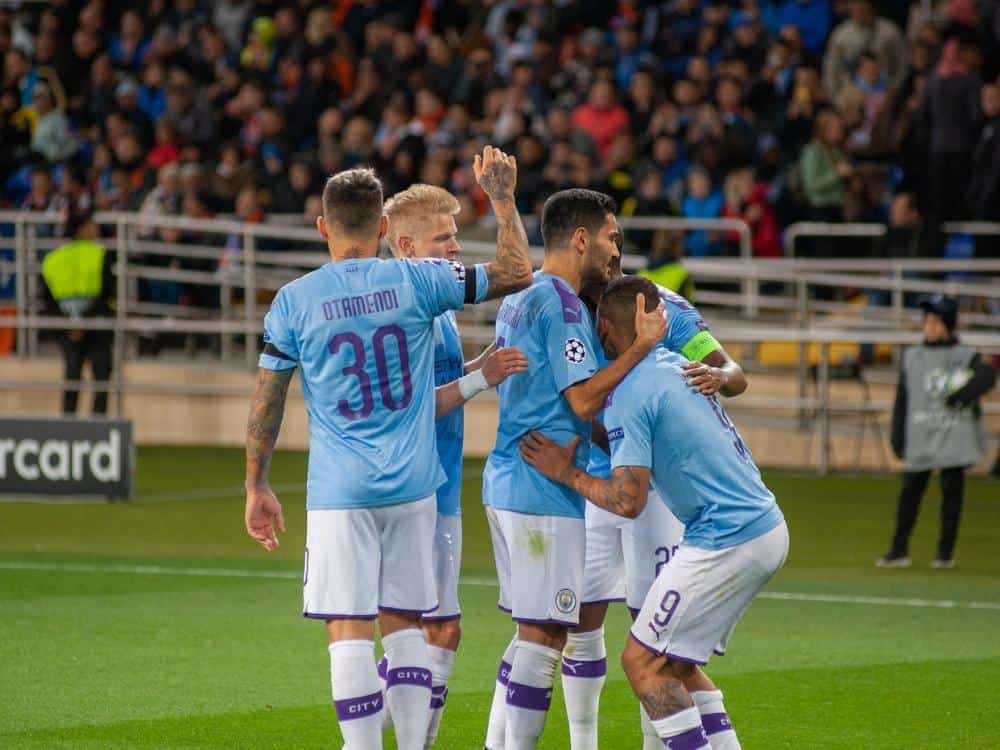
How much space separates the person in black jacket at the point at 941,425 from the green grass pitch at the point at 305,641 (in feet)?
1.14

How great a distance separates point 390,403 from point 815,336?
11.6m

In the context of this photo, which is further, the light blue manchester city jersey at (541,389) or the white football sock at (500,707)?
the white football sock at (500,707)

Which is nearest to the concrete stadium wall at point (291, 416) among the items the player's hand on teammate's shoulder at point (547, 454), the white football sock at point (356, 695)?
the player's hand on teammate's shoulder at point (547, 454)

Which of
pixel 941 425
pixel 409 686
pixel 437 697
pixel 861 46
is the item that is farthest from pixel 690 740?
pixel 861 46

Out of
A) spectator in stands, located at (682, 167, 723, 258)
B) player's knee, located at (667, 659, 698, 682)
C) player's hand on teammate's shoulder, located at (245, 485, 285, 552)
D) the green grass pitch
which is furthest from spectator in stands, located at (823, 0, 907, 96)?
player's hand on teammate's shoulder, located at (245, 485, 285, 552)

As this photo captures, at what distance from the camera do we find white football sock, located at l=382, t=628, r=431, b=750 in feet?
22.3

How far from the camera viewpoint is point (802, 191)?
20438 millimetres

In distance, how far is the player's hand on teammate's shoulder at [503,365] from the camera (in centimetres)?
701

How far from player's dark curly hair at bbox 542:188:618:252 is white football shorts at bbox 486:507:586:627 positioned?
106 centimetres

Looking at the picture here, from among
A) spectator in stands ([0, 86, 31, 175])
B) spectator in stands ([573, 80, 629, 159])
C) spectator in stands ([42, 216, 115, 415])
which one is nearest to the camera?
spectator in stands ([42, 216, 115, 415])

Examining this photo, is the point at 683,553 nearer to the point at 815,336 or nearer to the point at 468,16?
the point at 815,336

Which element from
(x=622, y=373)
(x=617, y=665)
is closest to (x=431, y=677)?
(x=622, y=373)

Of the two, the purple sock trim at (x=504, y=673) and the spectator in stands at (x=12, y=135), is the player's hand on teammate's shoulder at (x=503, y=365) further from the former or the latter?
the spectator in stands at (x=12, y=135)

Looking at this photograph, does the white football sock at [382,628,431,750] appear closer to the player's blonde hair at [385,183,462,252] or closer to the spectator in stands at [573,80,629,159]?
the player's blonde hair at [385,183,462,252]
